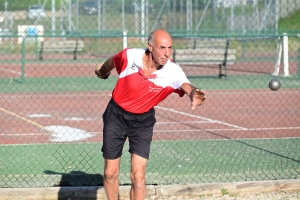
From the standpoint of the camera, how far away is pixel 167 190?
26.5 feet

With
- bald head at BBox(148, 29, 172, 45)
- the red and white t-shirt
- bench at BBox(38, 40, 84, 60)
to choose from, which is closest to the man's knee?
the red and white t-shirt

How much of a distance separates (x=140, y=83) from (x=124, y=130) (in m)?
0.54

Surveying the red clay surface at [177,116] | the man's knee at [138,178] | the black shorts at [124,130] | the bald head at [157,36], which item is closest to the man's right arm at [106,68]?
the black shorts at [124,130]

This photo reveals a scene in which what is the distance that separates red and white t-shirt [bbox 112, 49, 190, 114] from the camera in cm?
658

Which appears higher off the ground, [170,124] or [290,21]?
[290,21]

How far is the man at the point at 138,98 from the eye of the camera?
6.55 m

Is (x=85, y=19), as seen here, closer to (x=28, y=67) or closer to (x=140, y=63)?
(x=28, y=67)

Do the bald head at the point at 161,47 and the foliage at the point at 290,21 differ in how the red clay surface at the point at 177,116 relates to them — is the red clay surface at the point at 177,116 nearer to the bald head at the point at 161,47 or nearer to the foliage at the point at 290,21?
the bald head at the point at 161,47

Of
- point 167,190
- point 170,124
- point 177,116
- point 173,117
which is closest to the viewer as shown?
point 167,190

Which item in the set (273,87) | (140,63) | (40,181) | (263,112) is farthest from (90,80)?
(140,63)

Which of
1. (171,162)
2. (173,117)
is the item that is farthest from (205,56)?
(171,162)

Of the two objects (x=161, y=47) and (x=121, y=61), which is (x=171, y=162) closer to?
(x=121, y=61)

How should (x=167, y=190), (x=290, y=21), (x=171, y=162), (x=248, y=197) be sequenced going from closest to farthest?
(x=167, y=190) < (x=248, y=197) < (x=171, y=162) < (x=290, y=21)

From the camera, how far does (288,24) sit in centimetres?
2675
